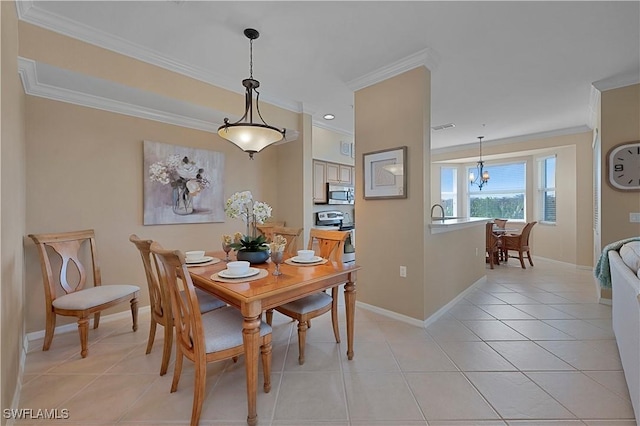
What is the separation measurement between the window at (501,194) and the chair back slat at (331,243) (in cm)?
619

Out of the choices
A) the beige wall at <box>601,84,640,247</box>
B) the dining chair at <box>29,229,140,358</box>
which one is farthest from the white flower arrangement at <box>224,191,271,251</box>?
the beige wall at <box>601,84,640,247</box>

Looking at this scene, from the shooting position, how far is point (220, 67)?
2.88 meters

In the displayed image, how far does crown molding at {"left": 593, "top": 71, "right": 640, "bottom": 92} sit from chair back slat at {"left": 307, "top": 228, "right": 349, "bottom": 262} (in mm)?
3637

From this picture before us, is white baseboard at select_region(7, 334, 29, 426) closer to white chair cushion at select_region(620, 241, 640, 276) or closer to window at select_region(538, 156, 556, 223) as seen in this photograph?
white chair cushion at select_region(620, 241, 640, 276)

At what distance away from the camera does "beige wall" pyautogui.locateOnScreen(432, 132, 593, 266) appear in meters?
4.98

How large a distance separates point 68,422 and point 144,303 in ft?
5.69

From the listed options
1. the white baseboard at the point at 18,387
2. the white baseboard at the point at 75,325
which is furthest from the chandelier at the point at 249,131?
the white baseboard at the point at 75,325

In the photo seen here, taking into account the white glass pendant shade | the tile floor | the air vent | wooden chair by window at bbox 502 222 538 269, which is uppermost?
the air vent

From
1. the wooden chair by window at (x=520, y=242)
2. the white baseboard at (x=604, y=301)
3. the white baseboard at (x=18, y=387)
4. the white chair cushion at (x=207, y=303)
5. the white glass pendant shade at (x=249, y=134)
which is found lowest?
the white baseboard at (x=18, y=387)

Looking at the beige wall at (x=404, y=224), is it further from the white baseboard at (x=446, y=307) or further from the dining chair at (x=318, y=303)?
the dining chair at (x=318, y=303)

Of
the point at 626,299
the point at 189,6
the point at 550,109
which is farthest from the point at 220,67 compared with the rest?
the point at 550,109

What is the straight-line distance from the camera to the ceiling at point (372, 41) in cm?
206

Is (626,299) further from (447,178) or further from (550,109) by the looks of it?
(447,178)

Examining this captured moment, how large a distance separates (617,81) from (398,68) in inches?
105
